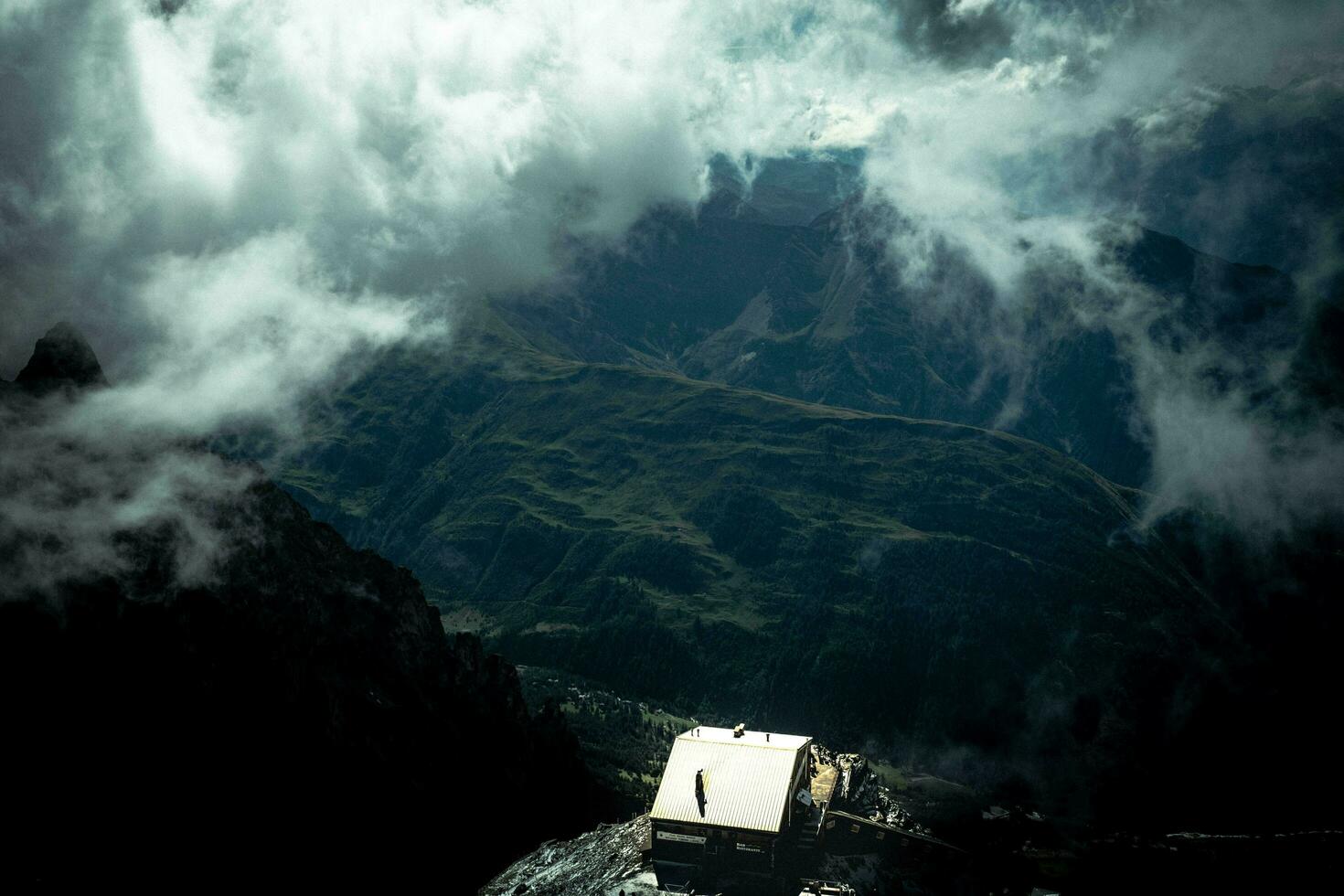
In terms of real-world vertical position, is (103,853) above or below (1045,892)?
below

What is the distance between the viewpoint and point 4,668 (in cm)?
19738

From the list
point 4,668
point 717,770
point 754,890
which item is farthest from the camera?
point 4,668

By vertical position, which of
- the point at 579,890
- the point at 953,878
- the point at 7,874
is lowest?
the point at 7,874

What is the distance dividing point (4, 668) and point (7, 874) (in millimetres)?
35234

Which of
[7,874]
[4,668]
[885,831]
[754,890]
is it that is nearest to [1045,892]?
[885,831]

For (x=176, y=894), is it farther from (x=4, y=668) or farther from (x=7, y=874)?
(x=4, y=668)

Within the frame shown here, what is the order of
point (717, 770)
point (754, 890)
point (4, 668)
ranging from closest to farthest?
point (754, 890) < point (717, 770) < point (4, 668)

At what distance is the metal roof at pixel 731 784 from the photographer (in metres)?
176

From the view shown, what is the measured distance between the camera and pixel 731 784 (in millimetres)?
182000

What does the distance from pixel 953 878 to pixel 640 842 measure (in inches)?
2053

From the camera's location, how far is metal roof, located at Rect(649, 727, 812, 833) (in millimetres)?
176500

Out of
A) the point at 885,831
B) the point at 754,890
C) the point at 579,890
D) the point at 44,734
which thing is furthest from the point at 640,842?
the point at 44,734

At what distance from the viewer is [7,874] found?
593 feet

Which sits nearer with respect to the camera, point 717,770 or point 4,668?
point 717,770
